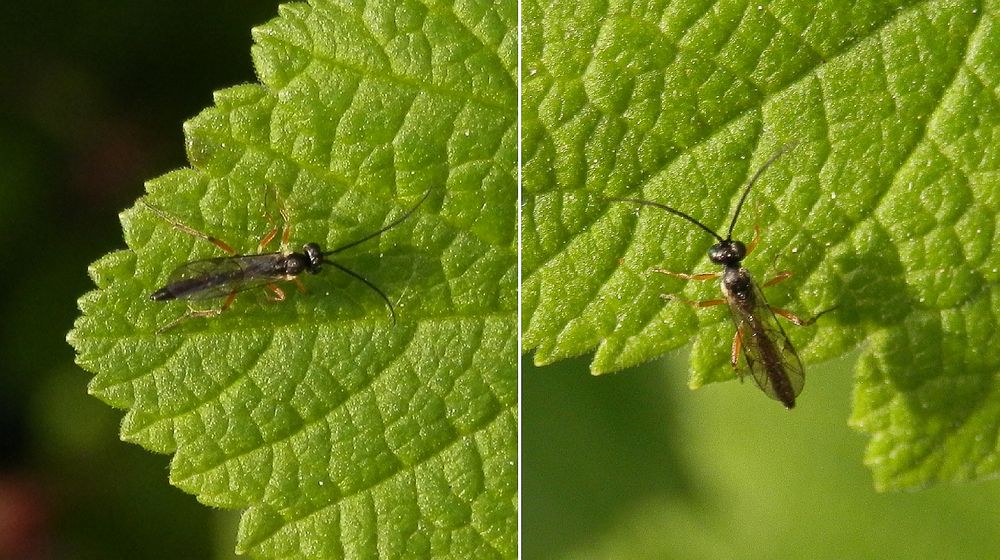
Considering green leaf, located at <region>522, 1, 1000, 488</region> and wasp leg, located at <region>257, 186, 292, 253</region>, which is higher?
wasp leg, located at <region>257, 186, 292, 253</region>

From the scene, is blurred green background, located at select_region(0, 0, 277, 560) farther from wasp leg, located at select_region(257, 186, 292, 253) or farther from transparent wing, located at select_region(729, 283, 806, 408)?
transparent wing, located at select_region(729, 283, 806, 408)

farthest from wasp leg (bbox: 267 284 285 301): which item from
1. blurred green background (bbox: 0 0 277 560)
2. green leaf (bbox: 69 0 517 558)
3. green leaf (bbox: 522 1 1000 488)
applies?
blurred green background (bbox: 0 0 277 560)

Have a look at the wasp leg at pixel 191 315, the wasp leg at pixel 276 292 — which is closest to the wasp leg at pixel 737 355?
the wasp leg at pixel 276 292

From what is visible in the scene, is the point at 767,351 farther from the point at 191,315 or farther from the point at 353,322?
the point at 191,315

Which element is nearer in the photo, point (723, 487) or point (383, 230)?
point (383, 230)

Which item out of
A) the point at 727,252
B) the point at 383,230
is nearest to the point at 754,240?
the point at 727,252
